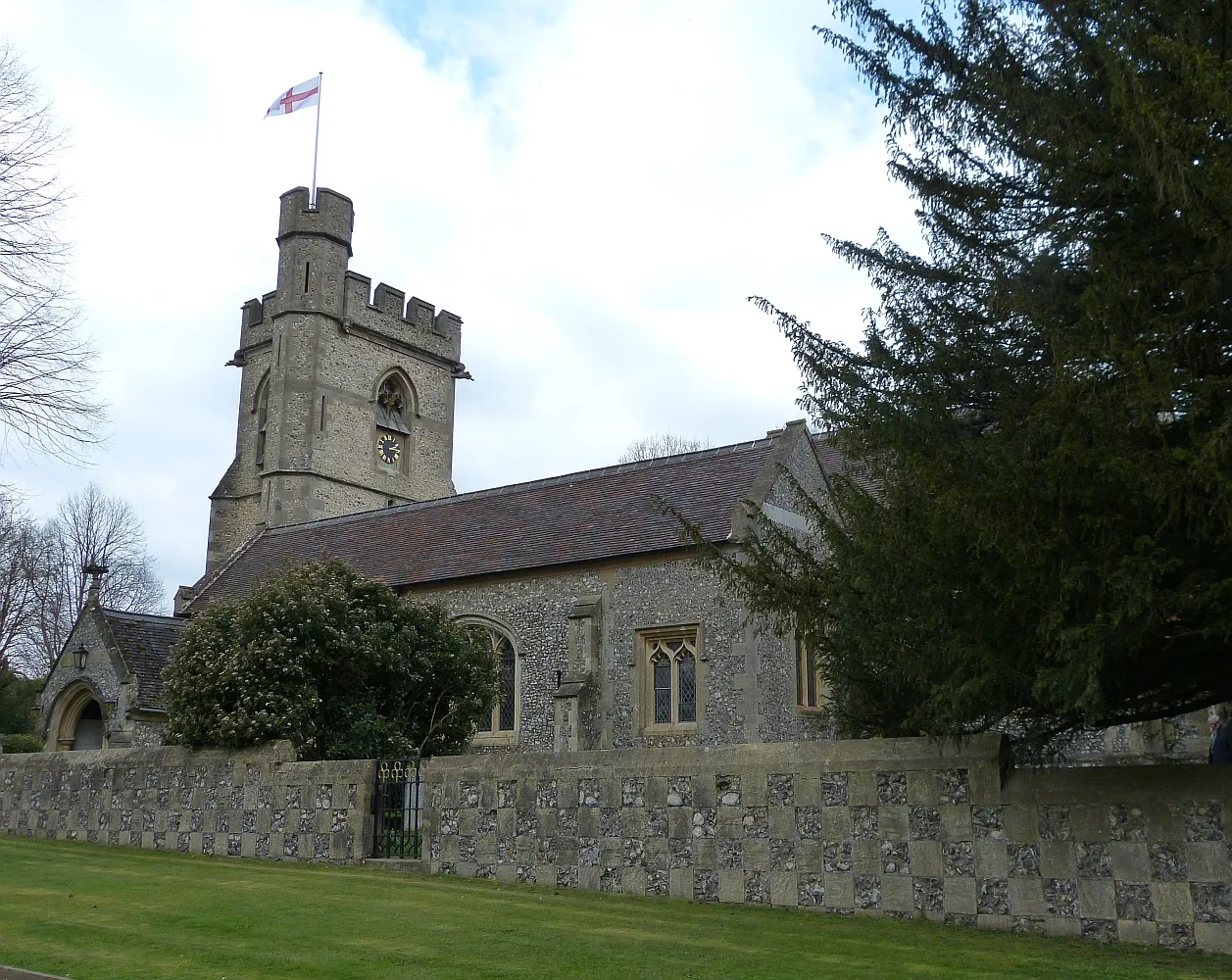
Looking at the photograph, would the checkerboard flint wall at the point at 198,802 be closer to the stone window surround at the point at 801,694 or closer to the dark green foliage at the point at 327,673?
the dark green foliage at the point at 327,673

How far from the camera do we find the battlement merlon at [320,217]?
3834 centimetres

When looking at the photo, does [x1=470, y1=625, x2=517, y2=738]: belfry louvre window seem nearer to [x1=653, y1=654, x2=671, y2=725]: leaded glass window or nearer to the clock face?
[x1=653, y1=654, x2=671, y2=725]: leaded glass window

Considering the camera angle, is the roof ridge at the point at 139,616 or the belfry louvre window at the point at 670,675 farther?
the roof ridge at the point at 139,616

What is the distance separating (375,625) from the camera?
1666 centimetres

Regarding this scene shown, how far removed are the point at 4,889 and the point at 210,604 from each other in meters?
6.66

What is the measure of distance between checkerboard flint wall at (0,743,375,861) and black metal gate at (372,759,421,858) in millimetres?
123

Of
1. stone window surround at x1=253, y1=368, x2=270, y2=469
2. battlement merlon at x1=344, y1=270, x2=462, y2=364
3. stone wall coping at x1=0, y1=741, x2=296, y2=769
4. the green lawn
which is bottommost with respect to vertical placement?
the green lawn

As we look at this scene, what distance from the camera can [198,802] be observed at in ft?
50.1

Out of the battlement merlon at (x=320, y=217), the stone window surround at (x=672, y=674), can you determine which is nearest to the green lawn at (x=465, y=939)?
the stone window surround at (x=672, y=674)

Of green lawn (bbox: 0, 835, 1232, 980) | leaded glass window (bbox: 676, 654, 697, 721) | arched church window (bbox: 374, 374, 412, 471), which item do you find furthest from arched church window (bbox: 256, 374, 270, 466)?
green lawn (bbox: 0, 835, 1232, 980)

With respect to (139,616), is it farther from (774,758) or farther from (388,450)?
(774,758)

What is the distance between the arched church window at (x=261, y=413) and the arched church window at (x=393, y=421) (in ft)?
11.7

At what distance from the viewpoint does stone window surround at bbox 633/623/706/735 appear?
21297mm

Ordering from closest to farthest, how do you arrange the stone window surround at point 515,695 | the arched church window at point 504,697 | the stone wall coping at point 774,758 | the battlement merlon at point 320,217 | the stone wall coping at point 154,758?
the stone wall coping at point 774,758, the stone wall coping at point 154,758, the stone window surround at point 515,695, the arched church window at point 504,697, the battlement merlon at point 320,217
